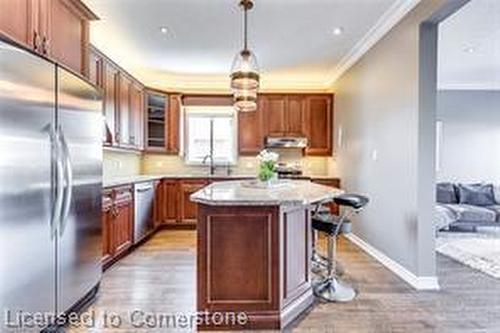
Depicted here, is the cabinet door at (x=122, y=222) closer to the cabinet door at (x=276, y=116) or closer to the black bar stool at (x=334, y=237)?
the black bar stool at (x=334, y=237)

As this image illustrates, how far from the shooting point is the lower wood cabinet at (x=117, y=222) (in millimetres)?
4320

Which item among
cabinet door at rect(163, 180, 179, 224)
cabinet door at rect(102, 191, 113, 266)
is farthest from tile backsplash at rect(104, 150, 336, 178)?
cabinet door at rect(102, 191, 113, 266)

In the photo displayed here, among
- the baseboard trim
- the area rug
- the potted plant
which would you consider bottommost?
the area rug

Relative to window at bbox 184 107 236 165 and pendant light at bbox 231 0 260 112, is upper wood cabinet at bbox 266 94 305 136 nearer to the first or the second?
window at bbox 184 107 236 165

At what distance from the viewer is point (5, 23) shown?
7.79 ft

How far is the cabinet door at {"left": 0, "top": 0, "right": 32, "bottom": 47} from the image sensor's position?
2.36m

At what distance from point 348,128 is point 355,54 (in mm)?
1159

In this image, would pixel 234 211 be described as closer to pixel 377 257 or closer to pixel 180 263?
pixel 180 263

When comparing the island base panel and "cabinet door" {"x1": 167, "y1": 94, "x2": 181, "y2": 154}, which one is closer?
the island base panel

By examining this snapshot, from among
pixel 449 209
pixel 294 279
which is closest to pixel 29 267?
pixel 294 279

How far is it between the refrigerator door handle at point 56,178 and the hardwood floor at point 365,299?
0.81m

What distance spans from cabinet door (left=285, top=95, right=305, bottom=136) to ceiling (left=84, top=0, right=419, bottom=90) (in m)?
0.45

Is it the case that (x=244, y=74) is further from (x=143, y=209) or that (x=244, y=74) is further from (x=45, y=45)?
(x=143, y=209)

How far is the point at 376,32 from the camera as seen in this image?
15.9 feet
